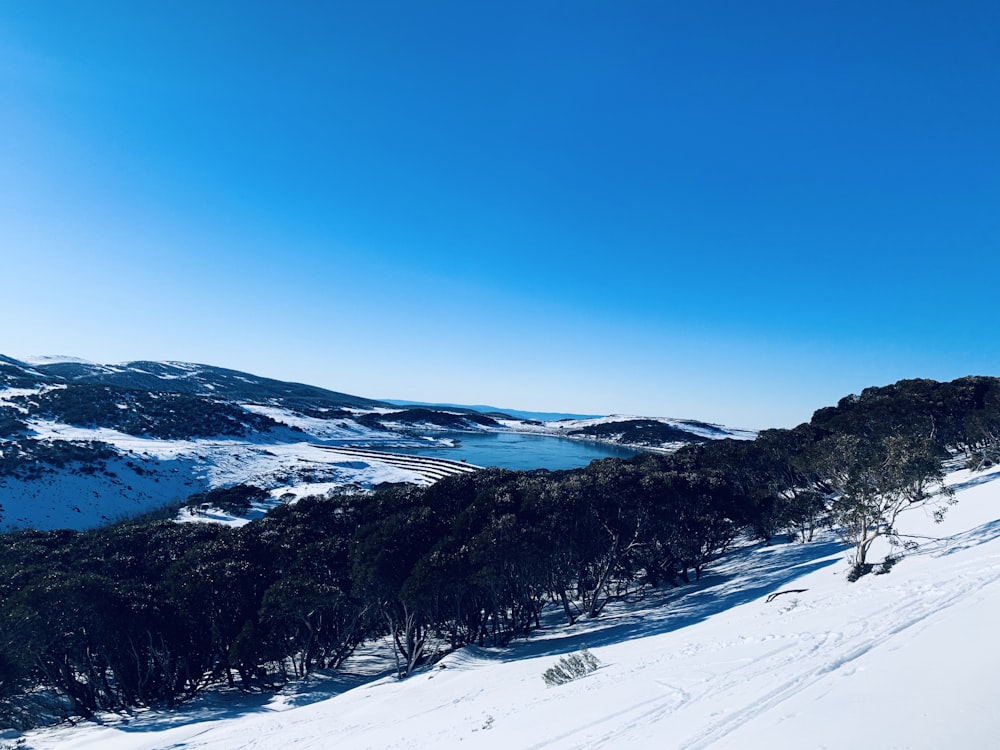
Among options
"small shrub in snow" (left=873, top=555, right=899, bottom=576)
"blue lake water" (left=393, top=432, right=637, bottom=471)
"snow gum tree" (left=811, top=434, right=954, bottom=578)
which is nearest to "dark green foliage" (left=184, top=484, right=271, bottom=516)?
"blue lake water" (left=393, top=432, right=637, bottom=471)

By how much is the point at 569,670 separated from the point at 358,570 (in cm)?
1213

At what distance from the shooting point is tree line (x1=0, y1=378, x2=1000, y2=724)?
64.6 ft

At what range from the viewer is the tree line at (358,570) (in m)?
19.7

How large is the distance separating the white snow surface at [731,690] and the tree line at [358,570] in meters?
2.11

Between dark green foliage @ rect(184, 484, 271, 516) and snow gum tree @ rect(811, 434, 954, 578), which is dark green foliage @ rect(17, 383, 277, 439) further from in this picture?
snow gum tree @ rect(811, 434, 954, 578)

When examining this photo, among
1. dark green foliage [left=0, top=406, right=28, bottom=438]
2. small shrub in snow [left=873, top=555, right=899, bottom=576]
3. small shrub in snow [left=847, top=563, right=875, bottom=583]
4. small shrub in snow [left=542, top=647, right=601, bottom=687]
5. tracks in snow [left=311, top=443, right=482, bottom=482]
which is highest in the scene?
small shrub in snow [left=873, top=555, right=899, bottom=576]

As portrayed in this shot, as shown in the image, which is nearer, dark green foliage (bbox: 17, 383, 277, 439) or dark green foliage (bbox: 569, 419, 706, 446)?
dark green foliage (bbox: 17, 383, 277, 439)

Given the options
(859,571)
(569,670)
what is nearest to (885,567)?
(859,571)

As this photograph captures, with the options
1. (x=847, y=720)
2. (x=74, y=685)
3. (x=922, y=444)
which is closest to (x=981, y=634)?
(x=847, y=720)

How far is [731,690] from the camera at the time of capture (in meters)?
9.27

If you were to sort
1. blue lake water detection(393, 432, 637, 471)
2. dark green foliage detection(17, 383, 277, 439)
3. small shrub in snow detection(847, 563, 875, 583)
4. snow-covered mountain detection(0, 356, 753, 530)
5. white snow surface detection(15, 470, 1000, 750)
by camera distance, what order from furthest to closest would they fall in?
blue lake water detection(393, 432, 637, 471), dark green foliage detection(17, 383, 277, 439), snow-covered mountain detection(0, 356, 753, 530), small shrub in snow detection(847, 563, 875, 583), white snow surface detection(15, 470, 1000, 750)

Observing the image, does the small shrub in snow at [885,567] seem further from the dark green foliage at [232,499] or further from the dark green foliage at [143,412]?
the dark green foliage at [143,412]

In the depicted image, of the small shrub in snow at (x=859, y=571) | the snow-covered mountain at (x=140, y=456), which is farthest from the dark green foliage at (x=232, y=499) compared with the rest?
the small shrub in snow at (x=859, y=571)

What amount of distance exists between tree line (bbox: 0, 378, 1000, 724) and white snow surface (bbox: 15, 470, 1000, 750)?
211cm
